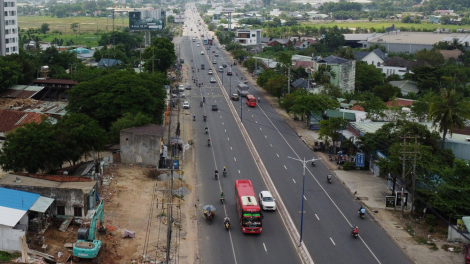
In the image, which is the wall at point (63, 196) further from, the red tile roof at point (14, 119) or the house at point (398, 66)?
the house at point (398, 66)

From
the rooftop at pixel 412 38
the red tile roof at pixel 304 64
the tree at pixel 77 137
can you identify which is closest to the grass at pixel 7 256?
the tree at pixel 77 137

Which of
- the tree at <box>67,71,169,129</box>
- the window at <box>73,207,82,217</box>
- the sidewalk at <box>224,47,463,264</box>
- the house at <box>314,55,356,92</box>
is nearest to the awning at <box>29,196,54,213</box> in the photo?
the window at <box>73,207,82,217</box>

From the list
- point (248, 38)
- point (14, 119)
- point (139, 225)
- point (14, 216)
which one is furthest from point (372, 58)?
point (14, 216)

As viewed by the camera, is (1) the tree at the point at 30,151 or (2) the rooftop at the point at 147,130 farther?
(2) the rooftop at the point at 147,130

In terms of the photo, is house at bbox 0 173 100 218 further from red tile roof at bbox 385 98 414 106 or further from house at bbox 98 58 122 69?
house at bbox 98 58 122 69

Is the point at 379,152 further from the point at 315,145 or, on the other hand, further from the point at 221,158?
A: the point at 221,158

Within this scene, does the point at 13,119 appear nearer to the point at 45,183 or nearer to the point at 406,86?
the point at 45,183
